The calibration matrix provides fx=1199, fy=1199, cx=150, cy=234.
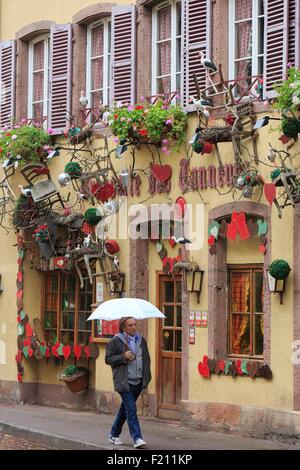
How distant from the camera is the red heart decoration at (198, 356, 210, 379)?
666 inches

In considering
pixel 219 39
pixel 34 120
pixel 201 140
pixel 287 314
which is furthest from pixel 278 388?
pixel 34 120

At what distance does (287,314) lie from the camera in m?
15.7

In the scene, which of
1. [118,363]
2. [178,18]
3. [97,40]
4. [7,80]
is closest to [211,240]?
[118,363]

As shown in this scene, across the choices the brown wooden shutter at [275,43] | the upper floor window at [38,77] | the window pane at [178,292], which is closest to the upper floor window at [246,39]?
the brown wooden shutter at [275,43]

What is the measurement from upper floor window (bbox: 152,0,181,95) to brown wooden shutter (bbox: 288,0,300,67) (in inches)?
102

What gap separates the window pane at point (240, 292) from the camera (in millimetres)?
16828

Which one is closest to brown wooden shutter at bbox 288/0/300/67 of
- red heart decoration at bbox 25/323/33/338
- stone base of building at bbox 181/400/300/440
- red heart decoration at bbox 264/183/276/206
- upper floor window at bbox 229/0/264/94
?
upper floor window at bbox 229/0/264/94

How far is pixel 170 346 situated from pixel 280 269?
341 centimetres

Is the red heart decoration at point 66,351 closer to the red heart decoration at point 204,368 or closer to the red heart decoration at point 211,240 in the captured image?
the red heart decoration at point 204,368

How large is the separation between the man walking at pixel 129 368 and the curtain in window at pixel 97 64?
19.7 feet

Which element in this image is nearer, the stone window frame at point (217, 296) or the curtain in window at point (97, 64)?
the stone window frame at point (217, 296)

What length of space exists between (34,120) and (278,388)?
742 centimetres

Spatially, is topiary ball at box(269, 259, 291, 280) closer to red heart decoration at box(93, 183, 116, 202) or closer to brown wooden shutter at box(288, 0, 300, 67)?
brown wooden shutter at box(288, 0, 300, 67)

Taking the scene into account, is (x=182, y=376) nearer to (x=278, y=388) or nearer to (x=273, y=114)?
(x=278, y=388)
